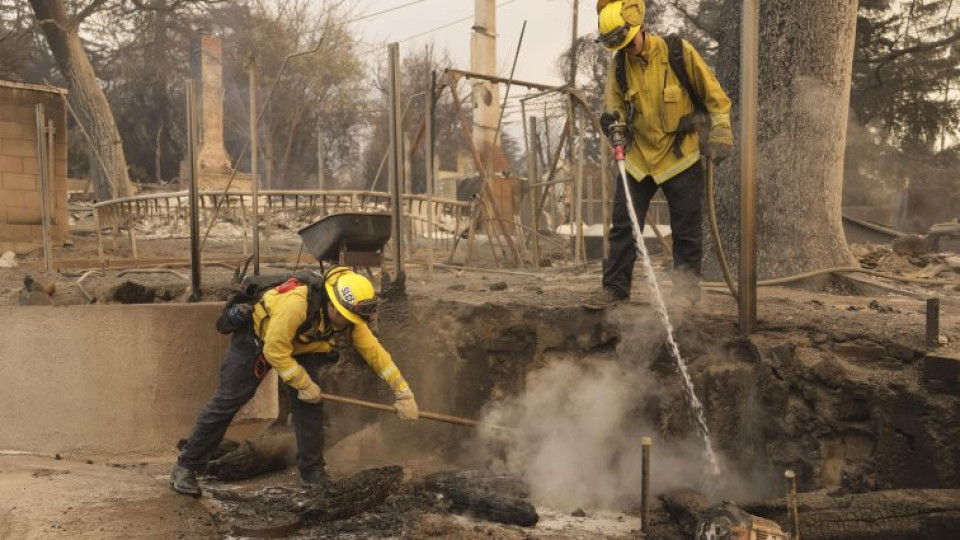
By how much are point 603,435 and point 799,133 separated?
9.72ft

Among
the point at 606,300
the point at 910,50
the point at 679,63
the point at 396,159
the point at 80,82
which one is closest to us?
the point at 679,63

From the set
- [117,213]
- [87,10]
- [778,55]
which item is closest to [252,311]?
[778,55]

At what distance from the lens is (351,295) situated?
180 inches

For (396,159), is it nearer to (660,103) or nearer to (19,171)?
(660,103)

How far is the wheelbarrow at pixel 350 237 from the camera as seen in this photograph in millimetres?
6797

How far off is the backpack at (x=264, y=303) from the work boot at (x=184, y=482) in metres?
0.86

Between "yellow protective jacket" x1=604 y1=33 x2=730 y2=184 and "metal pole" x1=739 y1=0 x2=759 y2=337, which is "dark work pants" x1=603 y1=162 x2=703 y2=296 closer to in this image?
"yellow protective jacket" x1=604 y1=33 x2=730 y2=184

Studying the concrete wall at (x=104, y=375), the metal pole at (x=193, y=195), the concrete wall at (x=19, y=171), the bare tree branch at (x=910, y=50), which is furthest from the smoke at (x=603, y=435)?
the bare tree branch at (x=910, y=50)

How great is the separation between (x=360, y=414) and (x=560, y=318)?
1.91 m

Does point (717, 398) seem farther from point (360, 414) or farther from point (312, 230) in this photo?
point (312, 230)

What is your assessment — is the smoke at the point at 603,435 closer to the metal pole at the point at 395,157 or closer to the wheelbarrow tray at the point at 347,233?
the metal pole at the point at 395,157

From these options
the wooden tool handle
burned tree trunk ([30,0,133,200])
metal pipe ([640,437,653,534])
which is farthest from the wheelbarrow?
burned tree trunk ([30,0,133,200])

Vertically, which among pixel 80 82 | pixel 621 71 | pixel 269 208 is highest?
pixel 80 82

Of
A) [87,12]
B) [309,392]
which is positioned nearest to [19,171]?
[87,12]
